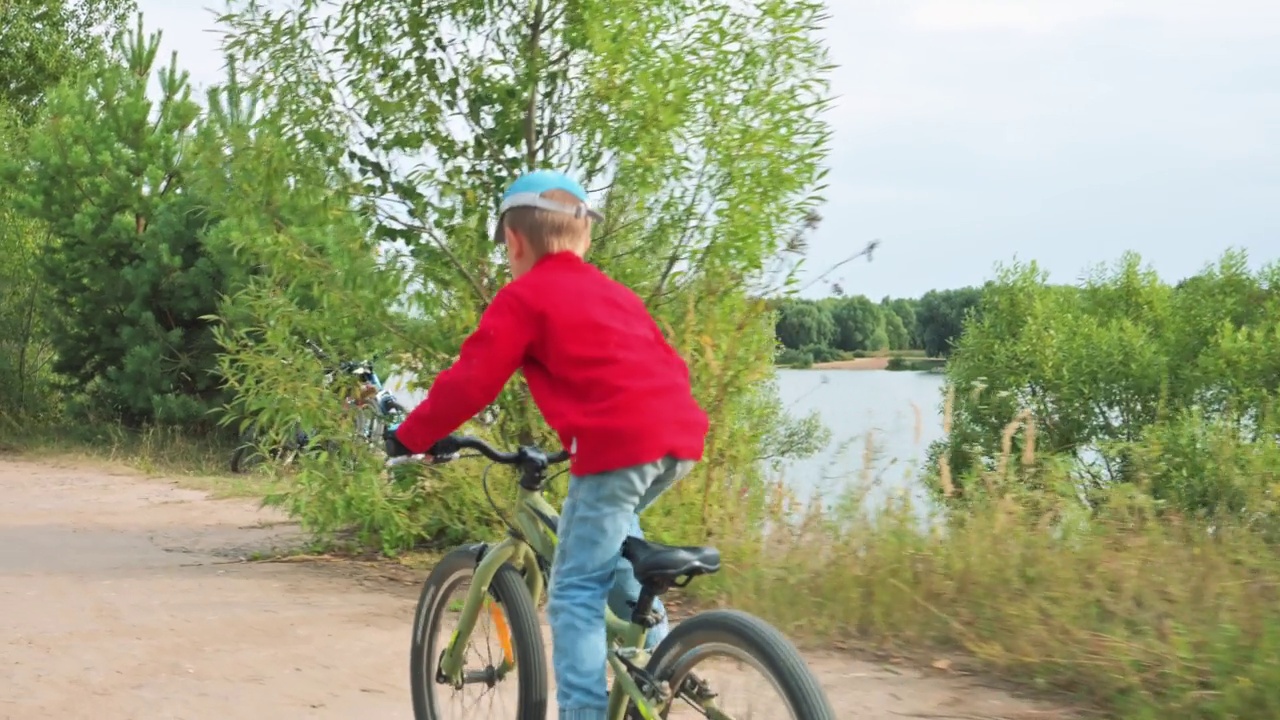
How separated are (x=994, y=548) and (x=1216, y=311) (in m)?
50.4

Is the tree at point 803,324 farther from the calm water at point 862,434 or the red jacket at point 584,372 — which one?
the red jacket at point 584,372

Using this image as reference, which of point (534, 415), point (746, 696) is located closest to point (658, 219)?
point (534, 415)

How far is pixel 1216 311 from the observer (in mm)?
52250

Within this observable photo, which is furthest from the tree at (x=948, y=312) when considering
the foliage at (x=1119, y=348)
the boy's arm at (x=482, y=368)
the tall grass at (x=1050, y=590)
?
the boy's arm at (x=482, y=368)

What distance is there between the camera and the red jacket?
3.50 meters

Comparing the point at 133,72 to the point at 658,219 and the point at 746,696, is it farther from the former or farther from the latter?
the point at 746,696

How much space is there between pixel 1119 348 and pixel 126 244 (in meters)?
40.3

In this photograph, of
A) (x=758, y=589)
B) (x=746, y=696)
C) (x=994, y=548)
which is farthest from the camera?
(x=758, y=589)

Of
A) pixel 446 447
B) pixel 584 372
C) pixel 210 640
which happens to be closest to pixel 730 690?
pixel 584 372

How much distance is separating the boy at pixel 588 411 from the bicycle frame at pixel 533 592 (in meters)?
0.05

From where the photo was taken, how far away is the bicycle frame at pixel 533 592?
3518 mm

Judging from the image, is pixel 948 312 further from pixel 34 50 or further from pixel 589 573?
pixel 589 573

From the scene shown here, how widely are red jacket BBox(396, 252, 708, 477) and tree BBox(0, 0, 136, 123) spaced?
31.1m

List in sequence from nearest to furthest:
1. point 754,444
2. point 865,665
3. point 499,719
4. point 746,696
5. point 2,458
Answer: point 746,696 < point 499,719 < point 865,665 < point 754,444 < point 2,458
